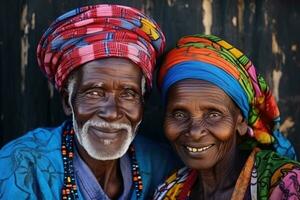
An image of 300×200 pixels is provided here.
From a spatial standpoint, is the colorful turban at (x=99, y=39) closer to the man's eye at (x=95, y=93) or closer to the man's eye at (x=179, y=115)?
the man's eye at (x=95, y=93)

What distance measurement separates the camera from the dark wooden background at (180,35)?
10.9 ft

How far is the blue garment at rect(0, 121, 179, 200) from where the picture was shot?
8.55 ft

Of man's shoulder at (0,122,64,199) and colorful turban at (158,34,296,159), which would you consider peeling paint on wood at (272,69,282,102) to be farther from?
man's shoulder at (0,122,64,199)

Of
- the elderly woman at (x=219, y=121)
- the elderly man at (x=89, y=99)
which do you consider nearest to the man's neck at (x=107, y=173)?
the elderly man at (x=89, y=99)

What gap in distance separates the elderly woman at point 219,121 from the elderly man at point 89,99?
146 millimetres

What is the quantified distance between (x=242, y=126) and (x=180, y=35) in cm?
75

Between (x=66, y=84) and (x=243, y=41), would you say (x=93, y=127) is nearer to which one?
(x=66, y=84)

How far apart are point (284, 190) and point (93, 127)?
815mm

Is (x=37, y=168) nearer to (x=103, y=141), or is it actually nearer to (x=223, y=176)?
(x=103, y=141)

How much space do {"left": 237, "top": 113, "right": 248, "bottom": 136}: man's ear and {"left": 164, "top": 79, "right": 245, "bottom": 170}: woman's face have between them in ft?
0.14

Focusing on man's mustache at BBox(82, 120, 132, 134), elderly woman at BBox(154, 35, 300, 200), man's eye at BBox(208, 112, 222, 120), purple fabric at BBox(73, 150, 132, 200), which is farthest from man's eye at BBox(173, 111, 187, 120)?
purple fabric at BBox(73, 150, 132, 200)

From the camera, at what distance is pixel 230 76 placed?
2.65 meters

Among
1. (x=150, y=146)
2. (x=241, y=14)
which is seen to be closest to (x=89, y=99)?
(x=150, y=146)

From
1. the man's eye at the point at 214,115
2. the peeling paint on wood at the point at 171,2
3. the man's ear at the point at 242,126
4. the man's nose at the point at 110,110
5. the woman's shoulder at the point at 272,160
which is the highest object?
the peeling paint on wood at the point at 171,2
